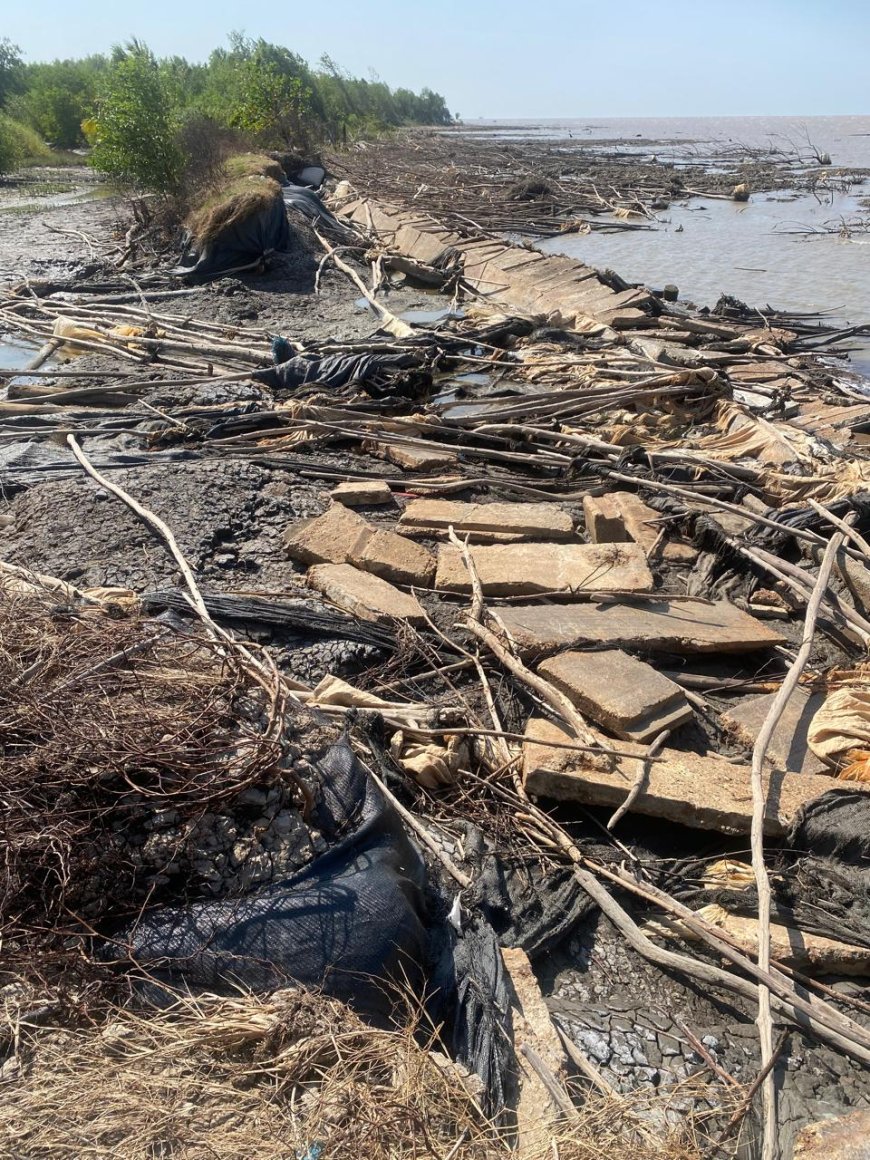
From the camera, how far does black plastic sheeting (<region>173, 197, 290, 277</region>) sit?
14.5 meters

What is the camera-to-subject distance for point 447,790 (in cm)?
363

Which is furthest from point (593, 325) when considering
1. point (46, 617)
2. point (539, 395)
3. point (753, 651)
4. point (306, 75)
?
point (306, 75)

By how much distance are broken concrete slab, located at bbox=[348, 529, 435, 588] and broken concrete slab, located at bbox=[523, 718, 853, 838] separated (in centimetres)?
166

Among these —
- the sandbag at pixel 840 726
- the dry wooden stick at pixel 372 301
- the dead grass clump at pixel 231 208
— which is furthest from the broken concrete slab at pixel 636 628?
the dead grass clump at pixel 231 208

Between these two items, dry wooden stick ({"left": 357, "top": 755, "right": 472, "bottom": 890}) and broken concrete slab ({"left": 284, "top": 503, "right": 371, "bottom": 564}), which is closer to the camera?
dry wooden stick ({"left": 357, "top": 755, "right": 472, "bottom": 890})

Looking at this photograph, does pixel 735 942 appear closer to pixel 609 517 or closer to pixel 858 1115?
pixel 858 1115

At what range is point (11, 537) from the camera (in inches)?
221

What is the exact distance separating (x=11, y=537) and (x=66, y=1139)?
452 cm

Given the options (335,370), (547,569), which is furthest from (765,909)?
(335,370)

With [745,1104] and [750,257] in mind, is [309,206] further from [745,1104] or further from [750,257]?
[745,1104]

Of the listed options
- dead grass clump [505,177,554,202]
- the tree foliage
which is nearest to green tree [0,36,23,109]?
the tree foliage

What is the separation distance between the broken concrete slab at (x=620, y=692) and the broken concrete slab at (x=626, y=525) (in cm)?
162

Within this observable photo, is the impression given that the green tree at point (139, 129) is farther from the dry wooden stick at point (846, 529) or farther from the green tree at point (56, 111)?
the green tree at point (56, 111)

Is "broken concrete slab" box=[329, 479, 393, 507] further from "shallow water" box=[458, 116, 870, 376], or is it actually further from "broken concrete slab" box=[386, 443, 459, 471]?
"shallow water" box=[458, 116, 870, 376]
